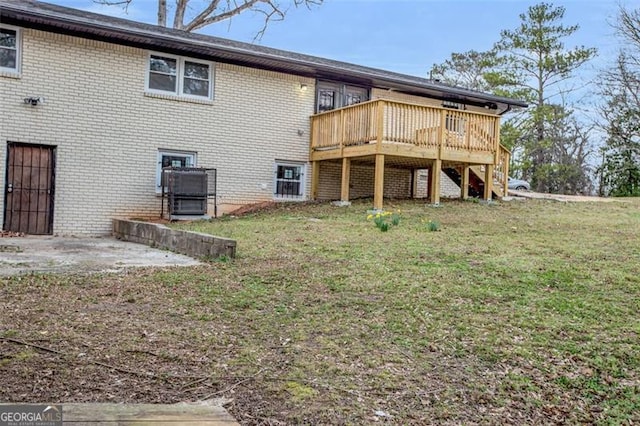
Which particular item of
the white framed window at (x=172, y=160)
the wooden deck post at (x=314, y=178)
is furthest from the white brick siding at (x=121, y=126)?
the wooden deck post at (x=314, y=178)

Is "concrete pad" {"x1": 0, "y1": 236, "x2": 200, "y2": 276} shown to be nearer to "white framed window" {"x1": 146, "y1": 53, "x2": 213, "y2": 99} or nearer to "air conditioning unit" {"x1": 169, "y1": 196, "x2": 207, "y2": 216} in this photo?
"air conditioning unit" {"x1": 169, "y1": 196, "x2": 207, "y2": 216}

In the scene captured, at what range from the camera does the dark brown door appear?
10711mm

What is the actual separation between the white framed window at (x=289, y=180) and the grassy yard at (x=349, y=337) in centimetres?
713

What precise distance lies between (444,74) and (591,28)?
27.5 ft

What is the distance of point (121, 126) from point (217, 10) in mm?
12639

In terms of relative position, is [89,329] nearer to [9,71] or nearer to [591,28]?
[9,71]

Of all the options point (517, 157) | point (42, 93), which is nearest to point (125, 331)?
point (42, 93)

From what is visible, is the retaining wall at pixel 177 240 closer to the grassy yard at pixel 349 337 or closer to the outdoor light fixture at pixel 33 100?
the grassy yard at pixel 349 337

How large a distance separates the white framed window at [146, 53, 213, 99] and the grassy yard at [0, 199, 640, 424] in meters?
6.93

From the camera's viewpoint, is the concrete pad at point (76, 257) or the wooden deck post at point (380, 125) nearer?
the concrete pad at point (76, 257)

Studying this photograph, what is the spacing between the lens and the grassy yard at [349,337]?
3.06 meters

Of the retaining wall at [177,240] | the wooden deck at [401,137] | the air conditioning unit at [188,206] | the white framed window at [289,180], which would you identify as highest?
the wooden deck at [401,137]

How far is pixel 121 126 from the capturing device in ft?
38.8

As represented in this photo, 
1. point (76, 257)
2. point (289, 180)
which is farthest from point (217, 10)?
point (76, 257)
